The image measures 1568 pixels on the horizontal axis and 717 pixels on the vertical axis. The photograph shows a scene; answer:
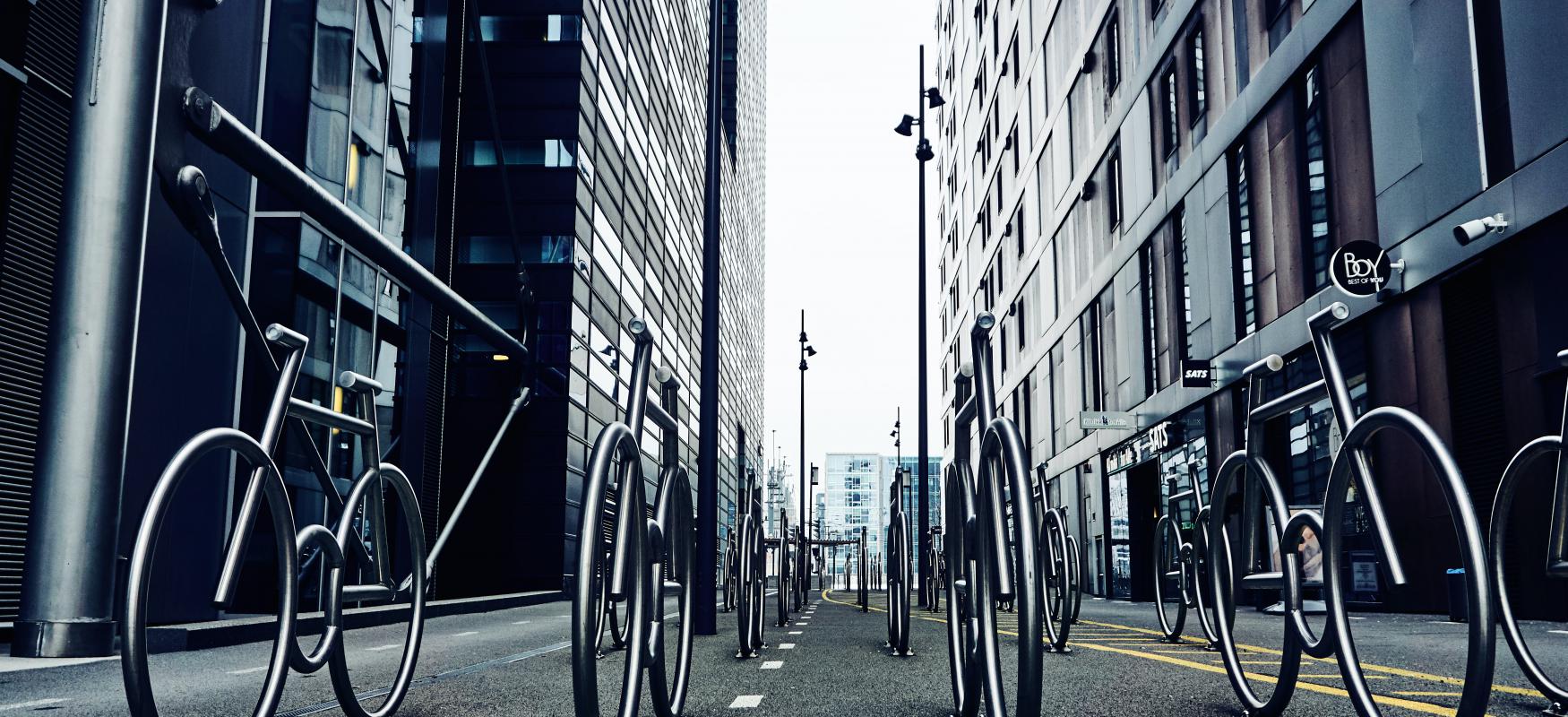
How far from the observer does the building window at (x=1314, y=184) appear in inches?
Answer: 671

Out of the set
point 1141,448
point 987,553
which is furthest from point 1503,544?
point 1141,448

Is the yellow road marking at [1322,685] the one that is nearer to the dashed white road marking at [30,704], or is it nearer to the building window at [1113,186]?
the dashed white road marking at [30,704]

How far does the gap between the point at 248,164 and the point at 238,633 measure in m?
8.00

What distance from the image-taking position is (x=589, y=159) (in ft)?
105

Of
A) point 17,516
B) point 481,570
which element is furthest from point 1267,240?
point 481,570

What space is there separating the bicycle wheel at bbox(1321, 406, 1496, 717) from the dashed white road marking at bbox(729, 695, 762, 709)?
2.43 m

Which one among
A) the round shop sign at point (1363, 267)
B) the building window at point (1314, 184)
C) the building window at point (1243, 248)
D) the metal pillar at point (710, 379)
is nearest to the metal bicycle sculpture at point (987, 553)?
the metal pillar at point (710, 379)

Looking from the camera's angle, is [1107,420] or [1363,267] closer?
[1363,267]

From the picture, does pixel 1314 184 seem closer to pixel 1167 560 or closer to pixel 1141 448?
pixel 1141 448

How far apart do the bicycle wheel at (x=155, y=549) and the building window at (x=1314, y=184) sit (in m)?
16.6

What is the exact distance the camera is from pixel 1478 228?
12.9 m

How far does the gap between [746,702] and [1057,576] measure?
374 cm

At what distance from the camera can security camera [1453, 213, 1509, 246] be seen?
12.7 meters

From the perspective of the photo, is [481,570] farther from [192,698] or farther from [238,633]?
[192,698]
